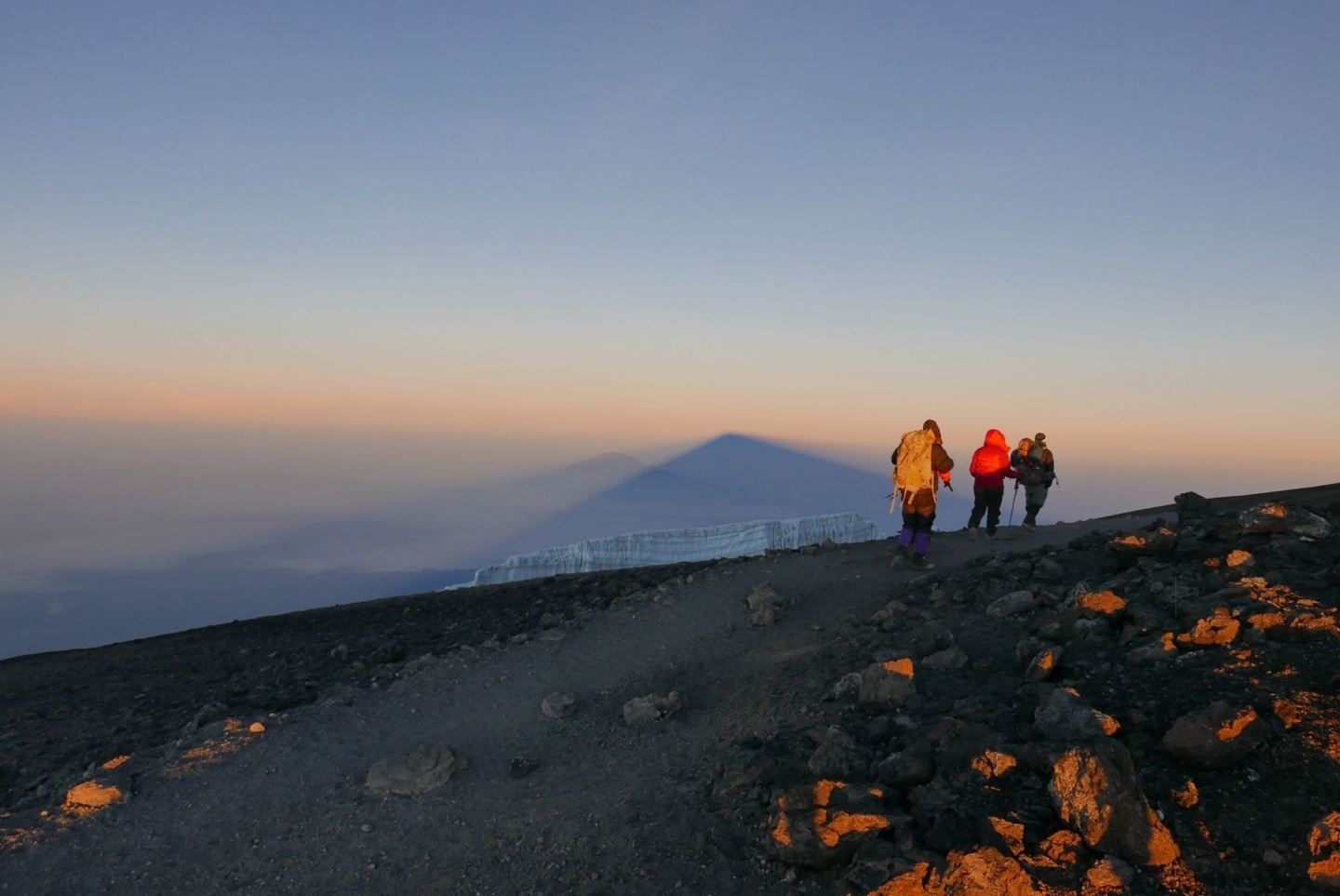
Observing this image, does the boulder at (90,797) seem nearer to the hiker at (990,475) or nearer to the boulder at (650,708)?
the boulder at (650,708)

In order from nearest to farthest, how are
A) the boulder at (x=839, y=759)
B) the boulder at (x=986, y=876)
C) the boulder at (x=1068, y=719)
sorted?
the boulder at (x=986, y=876)
the boulder at (x=1068, y=719)
the boulder at (x=839, y=759)

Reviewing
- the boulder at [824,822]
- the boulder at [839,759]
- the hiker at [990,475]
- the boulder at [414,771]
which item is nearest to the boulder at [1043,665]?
the boulder at [839,759]

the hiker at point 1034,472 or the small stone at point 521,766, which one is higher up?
the hiker at point 1034,472

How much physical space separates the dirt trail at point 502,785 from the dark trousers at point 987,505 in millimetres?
4190

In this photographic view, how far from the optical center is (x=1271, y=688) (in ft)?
18.3

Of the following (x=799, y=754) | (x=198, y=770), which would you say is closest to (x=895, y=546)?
(x=799, y=754)

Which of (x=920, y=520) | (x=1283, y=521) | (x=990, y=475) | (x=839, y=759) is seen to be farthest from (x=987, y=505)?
(x=839, y=759)

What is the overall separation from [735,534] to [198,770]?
51829 millimetres

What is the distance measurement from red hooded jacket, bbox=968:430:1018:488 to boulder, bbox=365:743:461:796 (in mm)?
10531

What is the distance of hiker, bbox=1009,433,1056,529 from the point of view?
52.9 feet

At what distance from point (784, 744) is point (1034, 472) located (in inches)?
447

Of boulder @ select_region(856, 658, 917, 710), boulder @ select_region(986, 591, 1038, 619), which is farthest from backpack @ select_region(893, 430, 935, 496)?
boulder @ select_region(856, 658, 917, 710)

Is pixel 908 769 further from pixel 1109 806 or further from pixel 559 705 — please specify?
pixel 559 705

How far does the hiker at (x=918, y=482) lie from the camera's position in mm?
11914
